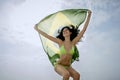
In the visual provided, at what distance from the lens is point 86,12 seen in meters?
3.77

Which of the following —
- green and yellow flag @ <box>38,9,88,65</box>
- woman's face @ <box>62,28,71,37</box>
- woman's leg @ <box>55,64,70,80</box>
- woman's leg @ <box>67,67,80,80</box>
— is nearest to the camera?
woman's leg @ <box>55,64,70,80</box>

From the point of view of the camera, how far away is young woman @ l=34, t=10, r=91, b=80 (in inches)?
133

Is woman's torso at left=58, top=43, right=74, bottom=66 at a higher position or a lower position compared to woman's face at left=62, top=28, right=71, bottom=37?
lower

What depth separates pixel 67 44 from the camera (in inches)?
140

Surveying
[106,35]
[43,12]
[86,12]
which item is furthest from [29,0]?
[106,35]

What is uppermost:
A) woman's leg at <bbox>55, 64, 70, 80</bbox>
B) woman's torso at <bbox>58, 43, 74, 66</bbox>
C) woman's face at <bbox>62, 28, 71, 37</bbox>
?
woman's face at <bbox>62, 28, 71, 37</bbox>

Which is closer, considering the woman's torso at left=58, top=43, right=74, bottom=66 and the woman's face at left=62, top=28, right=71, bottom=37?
the woman's torso at left=58, top=43, right=74, bottom=66

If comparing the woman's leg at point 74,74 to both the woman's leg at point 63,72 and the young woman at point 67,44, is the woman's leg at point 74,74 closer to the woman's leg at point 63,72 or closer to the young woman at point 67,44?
the young woman at point 67,44

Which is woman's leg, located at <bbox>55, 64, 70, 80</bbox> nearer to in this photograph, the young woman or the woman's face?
the young woman

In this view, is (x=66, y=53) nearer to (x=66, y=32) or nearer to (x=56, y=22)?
(x=66, y=32)

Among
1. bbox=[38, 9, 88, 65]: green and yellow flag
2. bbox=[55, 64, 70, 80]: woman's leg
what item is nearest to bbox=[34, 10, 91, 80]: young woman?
bbox=[55, 64, 70, 80]: woman's leg

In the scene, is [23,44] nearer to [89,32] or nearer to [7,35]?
[7,35]

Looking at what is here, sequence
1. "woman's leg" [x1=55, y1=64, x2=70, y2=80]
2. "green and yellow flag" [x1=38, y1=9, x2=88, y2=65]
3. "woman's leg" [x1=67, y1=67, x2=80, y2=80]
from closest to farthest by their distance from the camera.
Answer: "woman's leg" [x1=55, y1=64, x2=70, y2=80], "woman's leg" [x1=67, y1=67, x2=80, y2=80], "green and yellow flag" [x1=38, y1=9, x2=88, y2=65]

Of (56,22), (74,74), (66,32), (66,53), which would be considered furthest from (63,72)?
(56,22)
